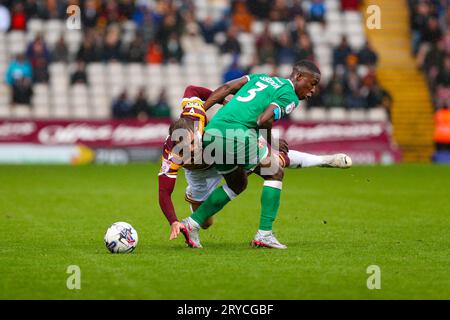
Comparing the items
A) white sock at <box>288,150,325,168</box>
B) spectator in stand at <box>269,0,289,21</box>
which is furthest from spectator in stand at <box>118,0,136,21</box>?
white sock at <box>288,150,325,168</box>

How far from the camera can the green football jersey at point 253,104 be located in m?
10.6

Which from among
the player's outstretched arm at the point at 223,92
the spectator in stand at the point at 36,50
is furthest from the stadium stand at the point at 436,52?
the player's outstretched arm at the point at 223,92

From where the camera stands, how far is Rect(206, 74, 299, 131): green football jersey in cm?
1059

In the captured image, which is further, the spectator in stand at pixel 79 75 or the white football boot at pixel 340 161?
the spectator in stand at pixel 79 75

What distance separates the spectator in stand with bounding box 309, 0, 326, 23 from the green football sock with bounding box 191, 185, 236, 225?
2067 centimetres

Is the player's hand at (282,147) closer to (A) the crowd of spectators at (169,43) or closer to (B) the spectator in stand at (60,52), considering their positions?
(A) the crowd of spectators at (169,43)

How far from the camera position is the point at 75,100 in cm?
2752

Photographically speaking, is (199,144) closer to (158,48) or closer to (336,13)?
(158,48)

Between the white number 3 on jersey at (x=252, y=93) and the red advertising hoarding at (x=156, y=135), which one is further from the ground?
the white number 3 on jersey at (x=252, y=93)

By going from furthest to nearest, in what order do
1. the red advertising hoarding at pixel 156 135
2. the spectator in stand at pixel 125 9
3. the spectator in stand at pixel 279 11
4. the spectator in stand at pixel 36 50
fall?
1. the spectator in stand at pixel 279 11
2. the spectator in stand at pixel 125 9
3. the spectator in stand at pixel 36 50
4. the red advertising hoarding at pixel 156 135

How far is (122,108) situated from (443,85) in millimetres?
9611

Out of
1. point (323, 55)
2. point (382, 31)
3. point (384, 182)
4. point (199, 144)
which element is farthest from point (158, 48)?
point (199, 144)

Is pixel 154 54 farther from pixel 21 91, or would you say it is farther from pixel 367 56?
pixel 367 56

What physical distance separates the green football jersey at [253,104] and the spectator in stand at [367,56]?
1915 cm
